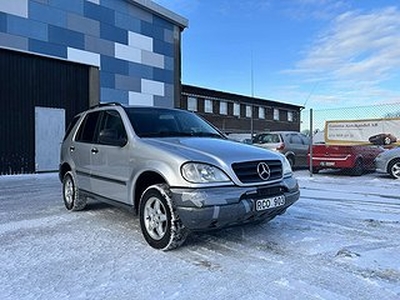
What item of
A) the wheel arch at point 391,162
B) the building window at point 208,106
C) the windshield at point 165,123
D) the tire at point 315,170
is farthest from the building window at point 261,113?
the windshield at point 165,123

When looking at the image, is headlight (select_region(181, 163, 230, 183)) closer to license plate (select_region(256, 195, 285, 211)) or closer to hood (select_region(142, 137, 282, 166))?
hood (select_region(142, 137, 282, 166))

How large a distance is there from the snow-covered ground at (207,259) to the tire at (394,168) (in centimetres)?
641

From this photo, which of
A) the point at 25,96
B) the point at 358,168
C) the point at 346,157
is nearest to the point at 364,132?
the point at 358,168

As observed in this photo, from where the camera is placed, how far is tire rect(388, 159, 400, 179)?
475 inches

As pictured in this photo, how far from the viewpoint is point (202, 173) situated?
400 cm

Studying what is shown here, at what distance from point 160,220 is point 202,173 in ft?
2.60

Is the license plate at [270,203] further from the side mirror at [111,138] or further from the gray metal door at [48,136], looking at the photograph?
the gray metal door at [48,136]

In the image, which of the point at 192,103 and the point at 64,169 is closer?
the point at 64,169

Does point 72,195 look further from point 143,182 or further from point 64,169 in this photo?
point 143,182

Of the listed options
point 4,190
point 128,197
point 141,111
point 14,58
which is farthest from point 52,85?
point 128,197

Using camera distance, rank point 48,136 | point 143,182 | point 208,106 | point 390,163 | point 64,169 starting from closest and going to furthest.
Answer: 1. point 143,182
2. point 64,169
3. point 390,163
4. point 48,136
5. point 208,106

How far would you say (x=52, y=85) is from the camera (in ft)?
44.0

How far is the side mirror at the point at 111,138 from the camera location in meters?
4.96

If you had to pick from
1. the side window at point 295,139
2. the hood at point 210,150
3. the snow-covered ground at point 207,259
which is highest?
the side window at point 295,139
